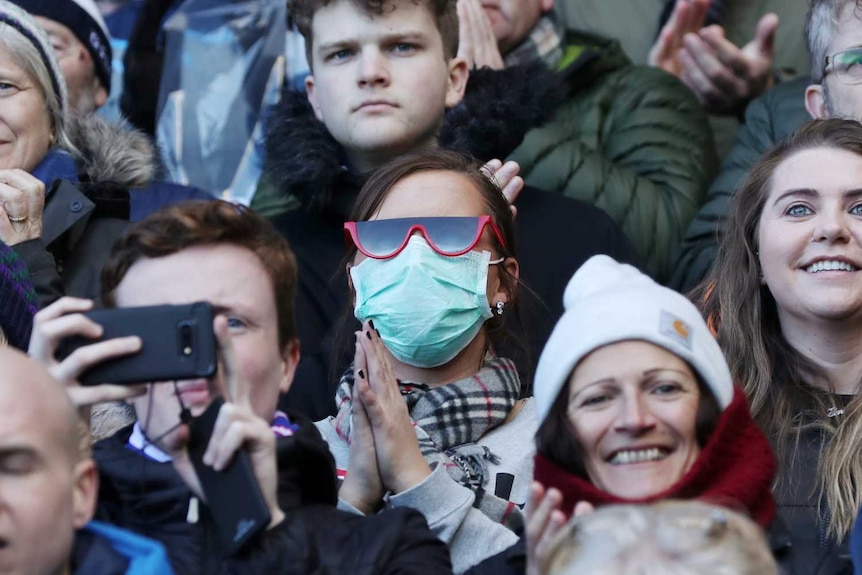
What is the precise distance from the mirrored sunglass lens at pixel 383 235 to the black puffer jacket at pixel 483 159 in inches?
24.9

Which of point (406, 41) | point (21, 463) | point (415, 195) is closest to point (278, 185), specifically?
point (406, 41)

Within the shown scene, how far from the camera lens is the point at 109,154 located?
208 inches

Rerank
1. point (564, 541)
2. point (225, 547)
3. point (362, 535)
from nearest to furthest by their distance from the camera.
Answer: point (564, 541)
point (225, 547)
point (362, 535)

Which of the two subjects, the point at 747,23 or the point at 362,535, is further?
the point at 747,23

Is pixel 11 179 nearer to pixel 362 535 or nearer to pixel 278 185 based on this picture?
pixel 278 185

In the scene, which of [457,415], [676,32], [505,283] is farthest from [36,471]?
[676,32]

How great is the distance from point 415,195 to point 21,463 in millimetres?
1856

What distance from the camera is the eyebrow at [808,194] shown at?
435cm

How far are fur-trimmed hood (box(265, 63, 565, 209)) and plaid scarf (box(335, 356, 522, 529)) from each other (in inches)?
46.0

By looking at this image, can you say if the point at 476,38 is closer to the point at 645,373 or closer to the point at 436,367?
the point at 436,367

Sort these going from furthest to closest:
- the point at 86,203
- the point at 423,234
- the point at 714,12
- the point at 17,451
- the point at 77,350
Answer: the point at 714,12 → the point at 86,203 → the point at 423,234 → the point at 77,350 → the point at 17,451

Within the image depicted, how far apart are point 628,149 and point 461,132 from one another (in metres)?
0.79

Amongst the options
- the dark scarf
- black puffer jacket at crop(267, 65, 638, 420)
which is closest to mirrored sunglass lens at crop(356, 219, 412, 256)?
black puffer jacket at crop(267, 65, 638, 420)

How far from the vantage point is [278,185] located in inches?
220
